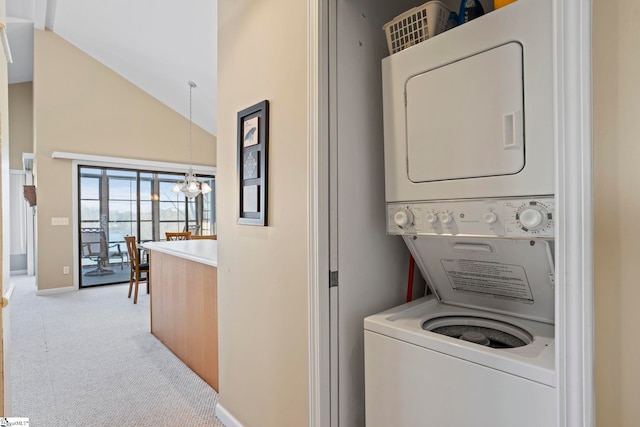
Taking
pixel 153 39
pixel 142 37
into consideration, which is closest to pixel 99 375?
pixel 153 39

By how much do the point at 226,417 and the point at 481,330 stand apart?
1470 mm

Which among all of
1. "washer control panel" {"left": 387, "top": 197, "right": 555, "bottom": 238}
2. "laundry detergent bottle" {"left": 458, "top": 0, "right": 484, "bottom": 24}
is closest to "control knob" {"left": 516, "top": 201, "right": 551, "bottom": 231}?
"washer control panel" {"left": 387, "top": 197, "right": 555, "bottom": 238}

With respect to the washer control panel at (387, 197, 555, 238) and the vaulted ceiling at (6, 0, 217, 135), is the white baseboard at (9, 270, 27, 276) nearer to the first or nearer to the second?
the vaulted ceiling at (6, 0, 217, 135)

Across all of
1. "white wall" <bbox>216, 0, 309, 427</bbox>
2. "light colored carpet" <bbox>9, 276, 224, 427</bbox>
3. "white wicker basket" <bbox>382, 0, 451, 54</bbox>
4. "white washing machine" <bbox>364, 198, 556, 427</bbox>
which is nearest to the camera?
"white washing machine" <bbox>364, 198, 556, 427</bbox>

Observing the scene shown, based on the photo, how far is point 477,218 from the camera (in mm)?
1080

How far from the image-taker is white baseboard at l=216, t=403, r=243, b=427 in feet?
6.15

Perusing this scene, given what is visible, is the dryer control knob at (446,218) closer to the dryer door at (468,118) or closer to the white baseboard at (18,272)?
the dryer door at (468,118)

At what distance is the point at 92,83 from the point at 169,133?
1382 mm

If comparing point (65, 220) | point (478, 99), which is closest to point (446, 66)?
point (478, 99)

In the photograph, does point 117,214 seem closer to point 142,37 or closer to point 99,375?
point 142,37

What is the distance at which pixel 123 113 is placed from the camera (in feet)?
19.8

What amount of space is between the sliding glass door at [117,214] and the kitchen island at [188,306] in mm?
3177

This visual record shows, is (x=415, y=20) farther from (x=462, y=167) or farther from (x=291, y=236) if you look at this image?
(x=291, y=236)

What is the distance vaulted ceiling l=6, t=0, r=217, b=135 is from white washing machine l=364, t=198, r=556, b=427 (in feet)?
12.0
